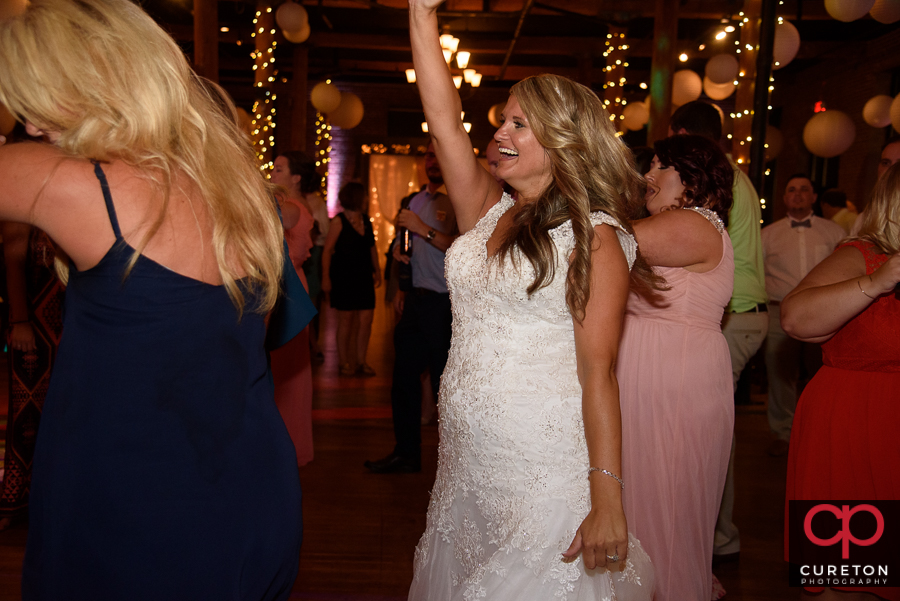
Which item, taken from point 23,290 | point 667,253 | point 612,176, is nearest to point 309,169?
point 23,290

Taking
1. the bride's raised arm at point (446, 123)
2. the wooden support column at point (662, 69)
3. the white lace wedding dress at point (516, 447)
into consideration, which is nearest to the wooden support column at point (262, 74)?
the wooden support column at point (662, 69)

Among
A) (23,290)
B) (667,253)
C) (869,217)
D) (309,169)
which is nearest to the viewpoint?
(869,217)

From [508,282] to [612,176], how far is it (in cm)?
35

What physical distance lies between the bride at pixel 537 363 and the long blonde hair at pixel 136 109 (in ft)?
1.95

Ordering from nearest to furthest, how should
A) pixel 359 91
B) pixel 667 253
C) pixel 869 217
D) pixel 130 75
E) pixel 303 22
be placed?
pixel 130 75, pixel 869 217, pixel 667 253, pixel 303 22, pixel 359 91

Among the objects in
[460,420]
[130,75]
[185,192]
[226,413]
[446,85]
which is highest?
[446,85]

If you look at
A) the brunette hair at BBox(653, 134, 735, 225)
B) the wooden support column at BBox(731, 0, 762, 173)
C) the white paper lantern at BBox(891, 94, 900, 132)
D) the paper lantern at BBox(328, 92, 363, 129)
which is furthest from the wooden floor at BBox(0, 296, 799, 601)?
the paper lantern at BBox(328, 92, 363, 129)

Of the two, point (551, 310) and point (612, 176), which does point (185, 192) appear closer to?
point (551, 310)

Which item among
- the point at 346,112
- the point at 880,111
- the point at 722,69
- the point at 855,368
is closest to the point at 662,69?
the point at 722,69

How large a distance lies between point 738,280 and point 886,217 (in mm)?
1304

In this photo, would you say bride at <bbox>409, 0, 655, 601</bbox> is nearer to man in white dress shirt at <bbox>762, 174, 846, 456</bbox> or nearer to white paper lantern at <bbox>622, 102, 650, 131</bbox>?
man in white dress shirt at <bbox>762, 174, 846, 456</bbox>

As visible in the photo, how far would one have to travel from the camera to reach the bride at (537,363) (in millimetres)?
1499

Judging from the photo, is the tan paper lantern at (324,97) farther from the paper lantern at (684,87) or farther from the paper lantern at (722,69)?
the paper lantern at (722,69)

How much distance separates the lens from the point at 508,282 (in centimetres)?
162
